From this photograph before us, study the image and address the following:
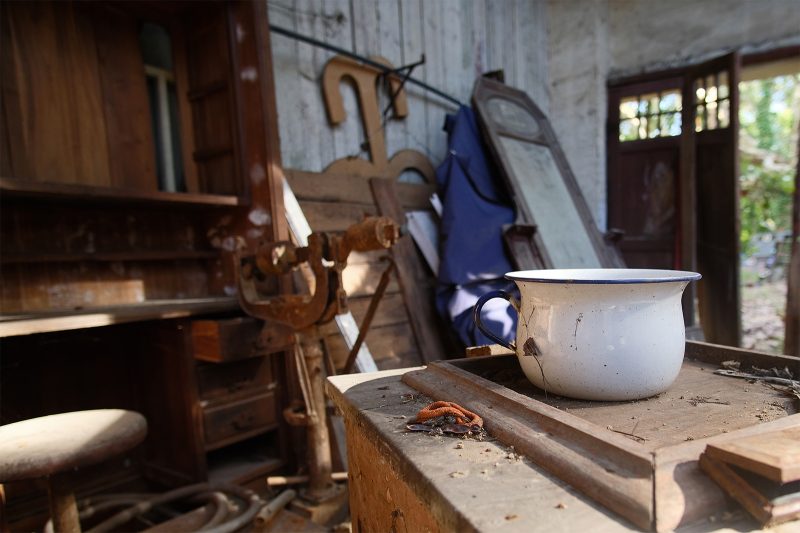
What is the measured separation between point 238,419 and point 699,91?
165 inches

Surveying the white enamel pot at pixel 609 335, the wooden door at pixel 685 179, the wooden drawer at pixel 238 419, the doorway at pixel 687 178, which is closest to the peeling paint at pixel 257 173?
the wooden drawer at pixel 238 419

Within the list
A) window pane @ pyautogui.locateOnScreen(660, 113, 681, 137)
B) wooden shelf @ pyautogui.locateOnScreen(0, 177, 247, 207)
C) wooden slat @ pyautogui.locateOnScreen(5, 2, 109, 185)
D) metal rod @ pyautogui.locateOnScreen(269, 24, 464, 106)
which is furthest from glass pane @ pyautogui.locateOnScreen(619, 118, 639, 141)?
wooden slat @ pyautogui.locateOnScreen(5, 2, 109, 185)

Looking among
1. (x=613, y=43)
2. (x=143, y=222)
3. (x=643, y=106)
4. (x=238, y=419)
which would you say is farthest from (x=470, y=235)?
(x=613, y=43)

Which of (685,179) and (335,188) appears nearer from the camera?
(335,188)

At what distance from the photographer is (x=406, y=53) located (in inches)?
132

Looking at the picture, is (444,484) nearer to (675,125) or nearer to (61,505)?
(61,505)

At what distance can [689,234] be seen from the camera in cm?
357

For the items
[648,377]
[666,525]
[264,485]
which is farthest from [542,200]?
[666,525]

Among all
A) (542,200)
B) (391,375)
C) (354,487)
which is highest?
(542,200)

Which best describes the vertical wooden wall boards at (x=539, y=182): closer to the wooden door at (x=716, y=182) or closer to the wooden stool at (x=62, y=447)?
the wooden door at (x=716, y=182)

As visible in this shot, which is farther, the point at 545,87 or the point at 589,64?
the point at 545,87

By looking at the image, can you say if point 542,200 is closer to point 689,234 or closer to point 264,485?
point 689,234

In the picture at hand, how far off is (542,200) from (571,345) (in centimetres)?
284

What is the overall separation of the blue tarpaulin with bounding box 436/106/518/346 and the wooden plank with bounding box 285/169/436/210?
27 centimetres
